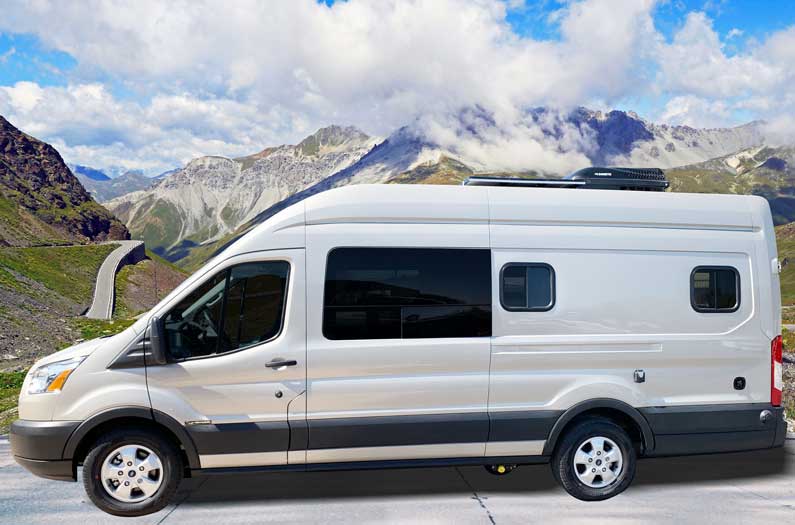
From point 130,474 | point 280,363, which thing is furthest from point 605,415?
point 130,474

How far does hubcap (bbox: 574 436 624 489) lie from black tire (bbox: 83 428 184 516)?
4.19 metres

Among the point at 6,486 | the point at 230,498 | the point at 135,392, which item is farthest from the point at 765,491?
the point at 6,486

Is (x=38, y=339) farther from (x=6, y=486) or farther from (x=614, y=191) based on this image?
(x=614, y=191)

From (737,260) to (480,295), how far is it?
3050 mm

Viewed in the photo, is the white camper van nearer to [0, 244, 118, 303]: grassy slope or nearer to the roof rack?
the roof rack

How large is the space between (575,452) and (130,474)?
15.0 ft

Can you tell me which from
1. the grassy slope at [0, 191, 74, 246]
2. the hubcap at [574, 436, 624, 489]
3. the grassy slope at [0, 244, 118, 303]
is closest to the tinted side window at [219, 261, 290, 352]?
the hubcap at [574, 436, 624, 489]

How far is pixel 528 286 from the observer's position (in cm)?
684

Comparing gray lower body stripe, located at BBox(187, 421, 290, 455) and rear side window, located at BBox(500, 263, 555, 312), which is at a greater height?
rear side window, located at BBox(500, 263, 555, 312)

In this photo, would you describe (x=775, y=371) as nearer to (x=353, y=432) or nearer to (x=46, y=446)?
(x=353, y=432)

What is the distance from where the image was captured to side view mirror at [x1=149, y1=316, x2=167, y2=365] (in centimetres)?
622

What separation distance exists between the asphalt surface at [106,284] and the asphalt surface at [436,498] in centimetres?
5232

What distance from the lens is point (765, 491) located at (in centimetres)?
713

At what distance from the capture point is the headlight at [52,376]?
250 inches
